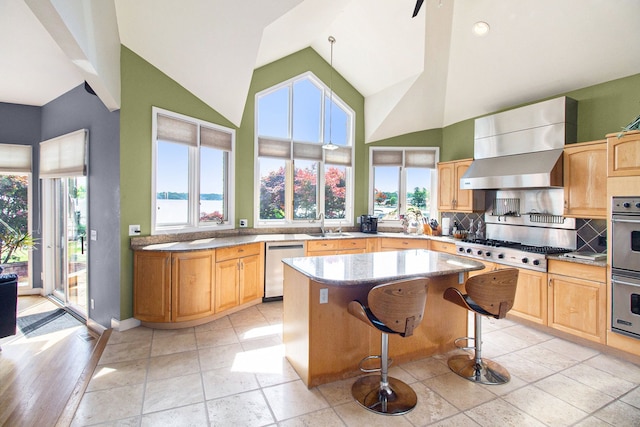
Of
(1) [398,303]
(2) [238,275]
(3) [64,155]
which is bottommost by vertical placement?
(2) [238,275]

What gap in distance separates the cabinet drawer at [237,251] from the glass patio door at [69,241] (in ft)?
5.62

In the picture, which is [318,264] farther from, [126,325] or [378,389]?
[126,325]

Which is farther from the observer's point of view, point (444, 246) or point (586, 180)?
point (444, 246)

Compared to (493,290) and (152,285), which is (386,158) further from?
(152,285)

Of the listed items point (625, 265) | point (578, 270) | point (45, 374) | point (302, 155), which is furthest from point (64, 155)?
point (625, 265)

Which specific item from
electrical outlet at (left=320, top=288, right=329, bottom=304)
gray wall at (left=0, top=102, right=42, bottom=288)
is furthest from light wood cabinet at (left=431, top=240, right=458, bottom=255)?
gray wall at (left=0, top=102, right=42, bottom=288)

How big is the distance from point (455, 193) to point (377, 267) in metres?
3.10

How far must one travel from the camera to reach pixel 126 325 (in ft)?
11.5

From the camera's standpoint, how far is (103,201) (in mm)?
3643

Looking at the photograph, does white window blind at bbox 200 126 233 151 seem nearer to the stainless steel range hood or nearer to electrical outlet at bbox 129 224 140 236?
electrical outlet at bbox 129 224 140 236

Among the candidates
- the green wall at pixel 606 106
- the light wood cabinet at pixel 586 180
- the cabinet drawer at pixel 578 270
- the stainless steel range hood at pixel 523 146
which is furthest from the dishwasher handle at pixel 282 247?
the green wall at pixel 606 106

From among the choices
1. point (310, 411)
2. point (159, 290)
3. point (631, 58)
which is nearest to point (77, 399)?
point (159, 290)

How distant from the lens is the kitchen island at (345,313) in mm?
2389

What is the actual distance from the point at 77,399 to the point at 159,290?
1.29 metres
